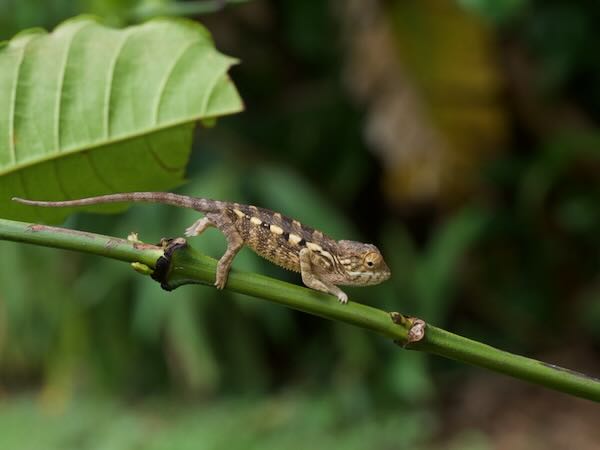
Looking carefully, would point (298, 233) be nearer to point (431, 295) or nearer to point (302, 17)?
point (431, 295)

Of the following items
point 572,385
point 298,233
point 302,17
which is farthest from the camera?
point 302,17

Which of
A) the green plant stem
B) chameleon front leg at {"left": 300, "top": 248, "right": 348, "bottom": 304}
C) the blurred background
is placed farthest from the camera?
the blurred background

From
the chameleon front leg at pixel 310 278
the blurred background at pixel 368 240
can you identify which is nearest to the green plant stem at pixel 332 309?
the chameleon front leg at pixel 310 278

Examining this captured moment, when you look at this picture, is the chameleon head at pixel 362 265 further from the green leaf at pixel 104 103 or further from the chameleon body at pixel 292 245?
the green leaf at pixel 104 103

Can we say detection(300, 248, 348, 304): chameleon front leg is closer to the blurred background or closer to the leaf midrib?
the leaf midrib

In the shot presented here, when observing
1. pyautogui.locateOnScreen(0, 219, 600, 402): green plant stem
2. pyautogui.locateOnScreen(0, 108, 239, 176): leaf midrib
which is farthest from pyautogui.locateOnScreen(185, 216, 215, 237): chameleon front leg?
pyautogui.locateOnScreen(0, 219, 600, 402): green plant stem

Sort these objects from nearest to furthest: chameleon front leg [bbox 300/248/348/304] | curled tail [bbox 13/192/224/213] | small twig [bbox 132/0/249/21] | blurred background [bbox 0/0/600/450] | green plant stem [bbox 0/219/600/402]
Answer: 1. green plant stem [bbox 0/219/600/402]
2. curled tail [bbox 13/192/224/213]
3. chameleon front leg [bbox 300/248/348/304]
4. small twig [bbox 132/0/249/21]
5. blurred background [bbox 0/0/600/450]

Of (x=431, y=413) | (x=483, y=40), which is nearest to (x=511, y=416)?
(x=431, y=413)
